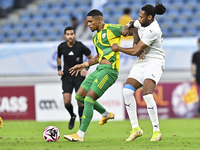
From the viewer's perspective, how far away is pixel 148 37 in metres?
6.08

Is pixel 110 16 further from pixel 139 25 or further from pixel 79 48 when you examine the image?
pixel 139 25

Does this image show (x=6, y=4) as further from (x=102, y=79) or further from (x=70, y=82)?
(x=102, y=79)

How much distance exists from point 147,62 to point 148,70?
0.49 feet

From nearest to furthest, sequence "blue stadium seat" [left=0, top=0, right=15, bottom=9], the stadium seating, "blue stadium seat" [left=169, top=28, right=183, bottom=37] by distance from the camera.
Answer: "blue stadium seat" [left=169, top=28, right=183, bottom=37] → the stadium seating → "blue stadium seat" [left=0, top=0, right=15, bottom=9]

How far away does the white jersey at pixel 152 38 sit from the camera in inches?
240

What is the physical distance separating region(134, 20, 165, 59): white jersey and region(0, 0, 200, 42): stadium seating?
27.1 ft

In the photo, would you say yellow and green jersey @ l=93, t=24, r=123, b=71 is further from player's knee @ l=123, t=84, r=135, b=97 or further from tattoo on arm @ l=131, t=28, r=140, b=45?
player's knee @ l=123, t=84, r=135, b=97

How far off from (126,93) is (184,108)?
6.08 m

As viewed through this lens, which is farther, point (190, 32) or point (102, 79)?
point (190, 32)

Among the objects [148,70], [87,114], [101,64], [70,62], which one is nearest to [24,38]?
[70,62]

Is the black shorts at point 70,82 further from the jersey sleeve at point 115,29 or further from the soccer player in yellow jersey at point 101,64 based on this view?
the jersey sleeve at point 115,29

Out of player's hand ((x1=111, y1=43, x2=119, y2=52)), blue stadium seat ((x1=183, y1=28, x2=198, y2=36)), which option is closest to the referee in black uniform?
player's hand ((x1=111, y1=43, x2=119, y2=52))

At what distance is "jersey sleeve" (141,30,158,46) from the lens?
20.0 feet

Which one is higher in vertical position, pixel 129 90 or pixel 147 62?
pixel 147 62
